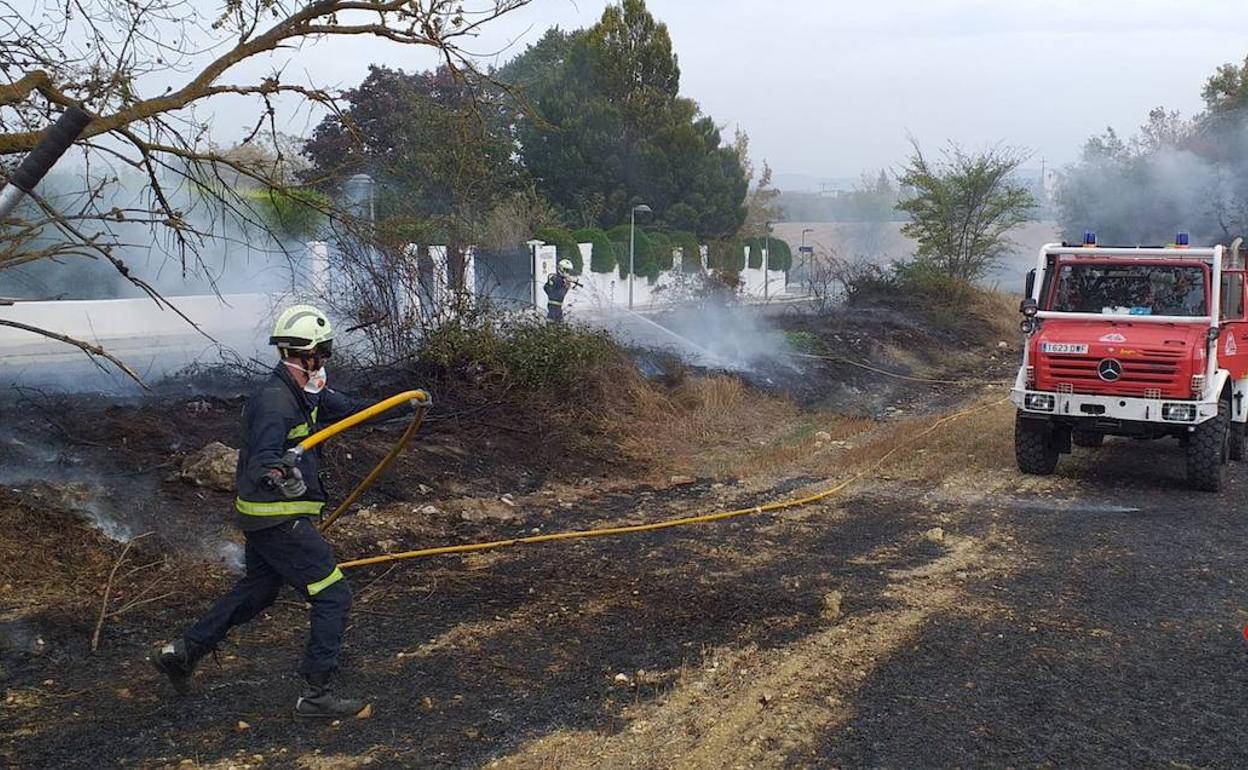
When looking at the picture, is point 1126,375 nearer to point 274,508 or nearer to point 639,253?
point 274,508

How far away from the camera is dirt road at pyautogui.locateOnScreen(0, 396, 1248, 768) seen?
14.3ft

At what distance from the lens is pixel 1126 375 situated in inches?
373

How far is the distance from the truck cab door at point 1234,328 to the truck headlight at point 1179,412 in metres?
0.93

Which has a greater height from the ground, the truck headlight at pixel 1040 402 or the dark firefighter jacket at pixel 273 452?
the dark firefighter jacket at pixel 273 452

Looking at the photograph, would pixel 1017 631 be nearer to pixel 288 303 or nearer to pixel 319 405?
pixel 319 405

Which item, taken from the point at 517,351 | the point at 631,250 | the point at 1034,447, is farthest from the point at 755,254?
the point at 1034,447

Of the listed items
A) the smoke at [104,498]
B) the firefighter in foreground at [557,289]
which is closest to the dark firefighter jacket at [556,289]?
the firefighter in foreground at [557,289]

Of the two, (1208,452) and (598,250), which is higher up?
(598,250)

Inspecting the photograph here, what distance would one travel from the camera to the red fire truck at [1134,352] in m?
9.39

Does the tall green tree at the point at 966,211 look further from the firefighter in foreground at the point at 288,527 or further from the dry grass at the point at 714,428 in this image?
the firefighter in foreground at the point at 288,527

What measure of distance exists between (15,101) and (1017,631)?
22.5 ft

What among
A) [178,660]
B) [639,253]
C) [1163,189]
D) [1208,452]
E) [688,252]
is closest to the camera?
[178,660]

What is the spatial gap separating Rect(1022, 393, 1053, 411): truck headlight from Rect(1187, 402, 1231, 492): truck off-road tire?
120 cm

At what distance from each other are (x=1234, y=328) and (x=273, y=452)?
31.0ft
